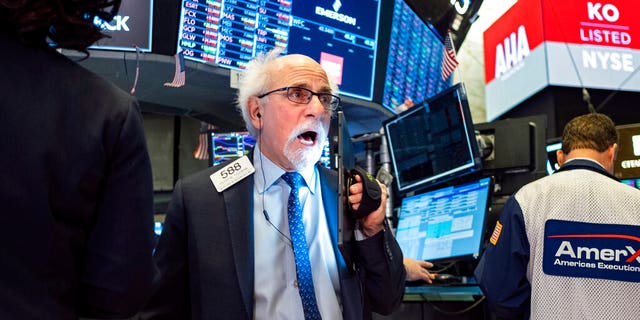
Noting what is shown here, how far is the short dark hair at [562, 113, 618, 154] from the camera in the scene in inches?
120

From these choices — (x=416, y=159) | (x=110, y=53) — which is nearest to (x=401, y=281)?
(x=416, y=159)

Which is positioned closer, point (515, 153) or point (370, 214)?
point (370, 214)

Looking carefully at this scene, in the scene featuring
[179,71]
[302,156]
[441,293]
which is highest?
[179,71]

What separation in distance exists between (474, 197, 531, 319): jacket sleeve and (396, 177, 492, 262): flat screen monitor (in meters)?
0.43

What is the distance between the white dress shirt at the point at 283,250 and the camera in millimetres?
1997

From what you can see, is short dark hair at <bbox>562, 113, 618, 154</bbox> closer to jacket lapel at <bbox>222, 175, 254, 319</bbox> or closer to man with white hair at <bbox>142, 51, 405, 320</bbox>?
man with white hair at <bbox>142, 51, 405, 320</bbox>

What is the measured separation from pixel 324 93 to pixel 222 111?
2.86m

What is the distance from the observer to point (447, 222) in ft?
11.9

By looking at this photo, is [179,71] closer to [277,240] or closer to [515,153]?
[515,153]

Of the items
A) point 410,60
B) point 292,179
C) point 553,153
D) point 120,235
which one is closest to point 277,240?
point 292,179

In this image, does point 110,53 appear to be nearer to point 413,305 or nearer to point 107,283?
point 413,305

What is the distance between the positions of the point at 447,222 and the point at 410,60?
89.5 inches

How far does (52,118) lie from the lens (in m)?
1.15

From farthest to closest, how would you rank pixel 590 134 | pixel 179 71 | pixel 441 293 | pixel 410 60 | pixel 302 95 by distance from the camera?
pixel 410 60 → pixel 179 71 → pixel 441 293 → pixel 590 134 → pixel 302 95
